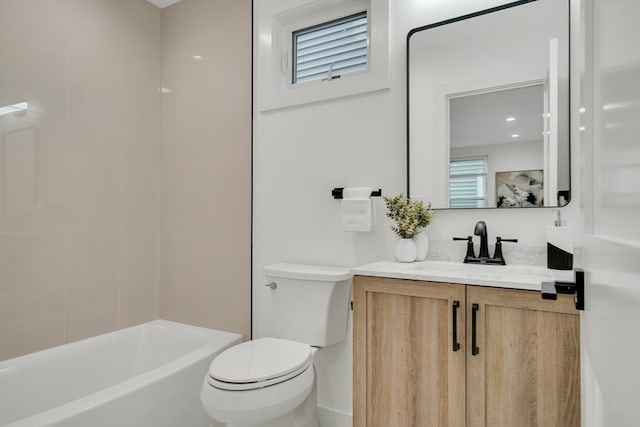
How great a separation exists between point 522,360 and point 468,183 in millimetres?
803

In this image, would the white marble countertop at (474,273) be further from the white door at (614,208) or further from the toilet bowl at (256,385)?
the white door at (614,208)

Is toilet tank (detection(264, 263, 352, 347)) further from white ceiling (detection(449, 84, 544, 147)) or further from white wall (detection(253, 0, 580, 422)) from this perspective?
white ceiling (detection(449, 84, 544, 147))

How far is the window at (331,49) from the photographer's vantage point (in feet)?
6.93

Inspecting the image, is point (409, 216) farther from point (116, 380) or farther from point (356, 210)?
point (116, 380)

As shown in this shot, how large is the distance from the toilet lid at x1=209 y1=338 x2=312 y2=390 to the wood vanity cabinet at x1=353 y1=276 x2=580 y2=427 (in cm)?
27

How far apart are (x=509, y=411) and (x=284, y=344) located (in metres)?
0.94

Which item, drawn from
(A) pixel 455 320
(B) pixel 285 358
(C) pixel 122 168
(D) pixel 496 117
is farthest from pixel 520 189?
(C) pixel 122 168

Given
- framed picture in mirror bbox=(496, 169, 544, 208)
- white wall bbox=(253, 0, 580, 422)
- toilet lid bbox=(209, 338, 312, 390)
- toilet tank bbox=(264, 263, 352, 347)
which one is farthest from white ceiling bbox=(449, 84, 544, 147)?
toilet lid bbox=(209, 338, 312, 390)

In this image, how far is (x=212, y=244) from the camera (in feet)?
8.02

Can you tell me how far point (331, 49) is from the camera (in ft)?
7.27

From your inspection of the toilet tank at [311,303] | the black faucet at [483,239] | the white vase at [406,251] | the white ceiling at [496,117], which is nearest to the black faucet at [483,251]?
the black faucet at [483,239]

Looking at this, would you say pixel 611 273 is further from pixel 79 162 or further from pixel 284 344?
pixel 79 162

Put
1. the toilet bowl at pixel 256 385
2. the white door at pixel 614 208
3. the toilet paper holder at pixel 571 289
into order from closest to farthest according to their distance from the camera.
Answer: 1. the white door at pixel 614 208
2. the toilet paper holder at pixel 571 289
3. the toilet bowl at pixel 256 385

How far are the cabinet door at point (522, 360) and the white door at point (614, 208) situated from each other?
66 cm
